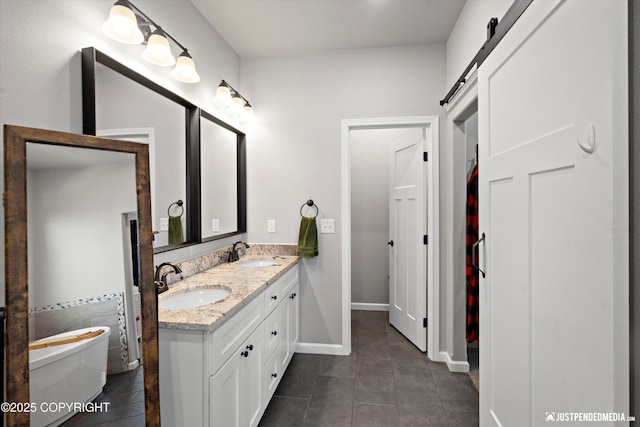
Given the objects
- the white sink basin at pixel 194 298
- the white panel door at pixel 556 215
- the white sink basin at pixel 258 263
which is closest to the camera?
the white panel door at pixel 556 215

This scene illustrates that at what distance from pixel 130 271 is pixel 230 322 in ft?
1.53

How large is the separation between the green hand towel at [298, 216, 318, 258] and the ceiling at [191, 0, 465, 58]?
1.54 metres

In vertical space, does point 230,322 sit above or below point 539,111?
below

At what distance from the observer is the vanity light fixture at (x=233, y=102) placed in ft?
7.38

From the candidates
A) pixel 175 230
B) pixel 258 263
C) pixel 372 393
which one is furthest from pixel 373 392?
pixel 175 230

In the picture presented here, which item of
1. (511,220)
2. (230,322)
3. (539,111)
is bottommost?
(230,322)

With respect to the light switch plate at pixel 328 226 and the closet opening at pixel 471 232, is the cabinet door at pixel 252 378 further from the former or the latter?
the closet opening at pixel 471 232

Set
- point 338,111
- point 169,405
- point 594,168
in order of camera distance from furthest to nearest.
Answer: point 338,111 < point 169,405 < point 594,168

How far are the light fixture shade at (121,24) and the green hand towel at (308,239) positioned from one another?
68.4 inches

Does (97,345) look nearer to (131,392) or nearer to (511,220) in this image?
(131,392)

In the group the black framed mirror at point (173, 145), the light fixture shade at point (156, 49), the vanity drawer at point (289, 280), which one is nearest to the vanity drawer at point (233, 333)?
the vanity drawer at point (289, 280)

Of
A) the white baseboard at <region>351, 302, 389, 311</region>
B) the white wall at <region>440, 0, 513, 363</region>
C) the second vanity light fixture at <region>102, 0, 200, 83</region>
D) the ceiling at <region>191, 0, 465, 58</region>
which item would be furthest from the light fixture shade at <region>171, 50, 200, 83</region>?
the white baseboard at <region>351, 302, 389, 311</region>

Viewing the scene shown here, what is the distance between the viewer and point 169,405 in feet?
4.03

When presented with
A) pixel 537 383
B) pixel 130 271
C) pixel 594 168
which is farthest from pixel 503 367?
pixel 130 271
